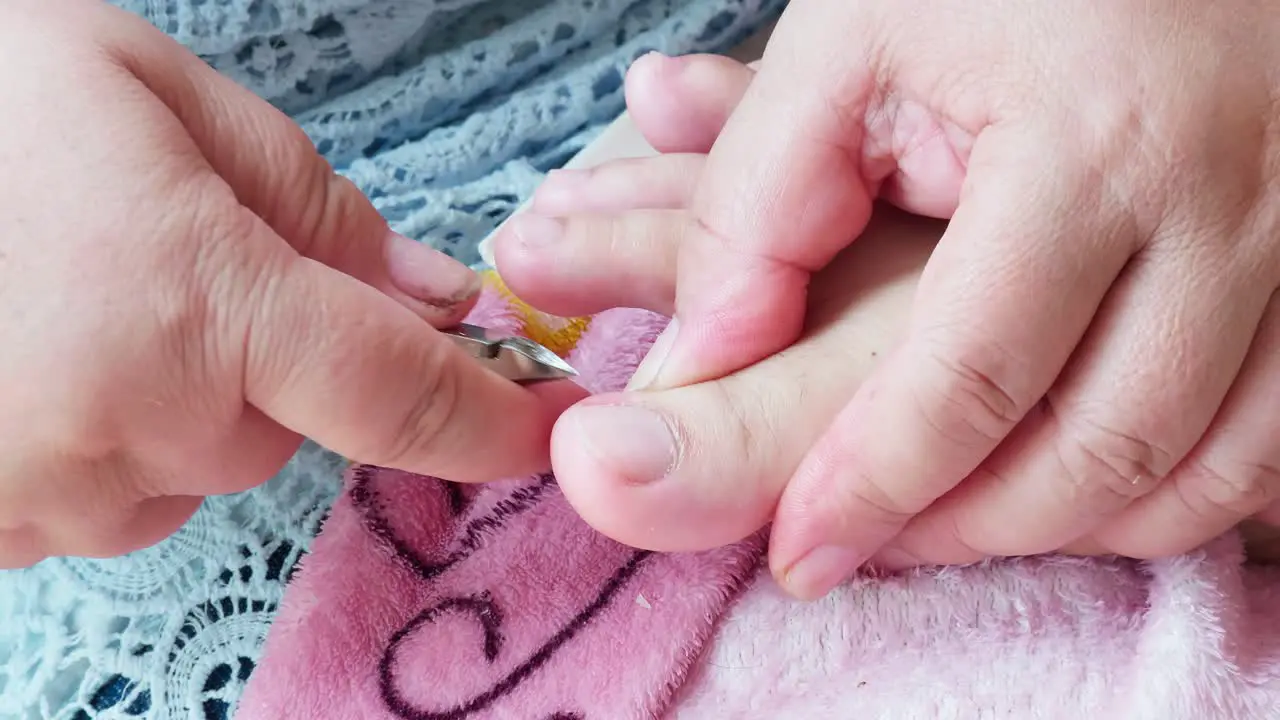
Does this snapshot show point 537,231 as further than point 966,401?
Yes

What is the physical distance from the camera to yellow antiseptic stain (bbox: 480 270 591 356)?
699mm

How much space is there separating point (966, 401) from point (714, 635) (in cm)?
20

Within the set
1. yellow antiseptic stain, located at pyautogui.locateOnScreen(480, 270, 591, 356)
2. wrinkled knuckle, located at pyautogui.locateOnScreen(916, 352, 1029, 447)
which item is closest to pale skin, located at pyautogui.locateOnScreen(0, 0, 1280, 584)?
wrinkled knuckle, located at pyautogui.locateOnScreen(916, 352, 1029, 447)

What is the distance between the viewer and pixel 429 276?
0.58 m

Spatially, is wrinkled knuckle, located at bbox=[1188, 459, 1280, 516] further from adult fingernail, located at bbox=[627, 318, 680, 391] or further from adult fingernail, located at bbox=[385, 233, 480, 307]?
adult fingernail, located at bbox=[385, 233, 480, 307]

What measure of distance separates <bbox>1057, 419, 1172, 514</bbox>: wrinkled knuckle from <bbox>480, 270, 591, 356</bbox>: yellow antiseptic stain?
0.32 metres

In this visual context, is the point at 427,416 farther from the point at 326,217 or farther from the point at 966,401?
the point at 966,401

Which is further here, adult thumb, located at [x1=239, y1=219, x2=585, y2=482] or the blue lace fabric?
the blue lace fabric

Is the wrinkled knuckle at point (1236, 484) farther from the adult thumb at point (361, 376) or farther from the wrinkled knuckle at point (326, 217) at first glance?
the wrinkled knuckle at point (326, 217)

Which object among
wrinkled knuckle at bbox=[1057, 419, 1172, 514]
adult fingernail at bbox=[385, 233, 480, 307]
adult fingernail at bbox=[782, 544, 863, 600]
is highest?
wrinkled knuckle at bbox=[1057, 419, 1172, 514]

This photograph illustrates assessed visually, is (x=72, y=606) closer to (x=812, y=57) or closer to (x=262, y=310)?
(x=262, y=310)

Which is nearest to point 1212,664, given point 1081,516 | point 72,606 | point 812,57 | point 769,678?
point 1081,516

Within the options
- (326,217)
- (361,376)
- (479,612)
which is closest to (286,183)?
(326,217)

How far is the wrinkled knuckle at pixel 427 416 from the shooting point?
0.49 meters
